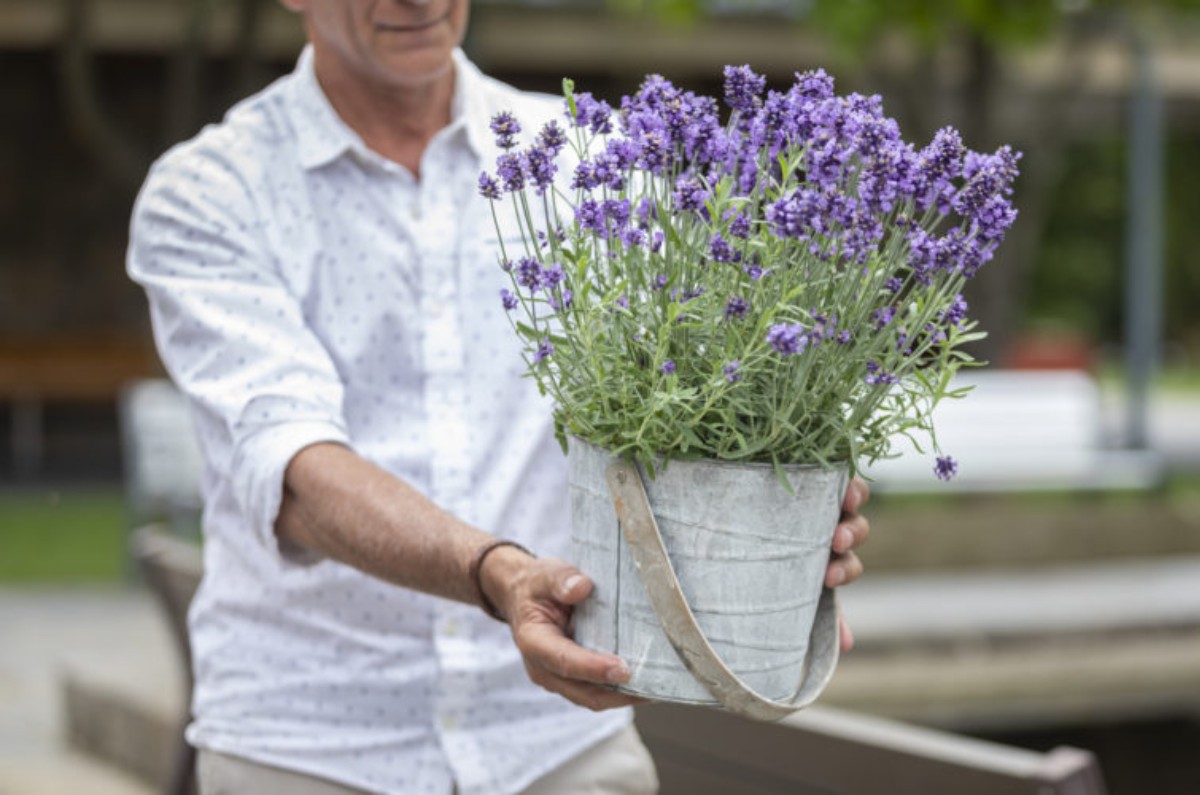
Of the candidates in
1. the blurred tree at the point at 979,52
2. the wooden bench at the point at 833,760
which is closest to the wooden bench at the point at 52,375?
the blurred tree at the point at 979,52

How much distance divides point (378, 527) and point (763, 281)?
56 centimetres

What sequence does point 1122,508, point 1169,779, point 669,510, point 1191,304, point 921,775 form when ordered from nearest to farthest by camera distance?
1. point 669,510
2. point 921,775
3. point 1169,779
4. point 1122,508
5. point 1191,304

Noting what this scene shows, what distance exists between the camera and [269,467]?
211 cm

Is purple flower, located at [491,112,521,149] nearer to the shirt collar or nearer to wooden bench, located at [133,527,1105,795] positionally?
the shirt collar

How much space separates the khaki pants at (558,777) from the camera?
234 centimetres

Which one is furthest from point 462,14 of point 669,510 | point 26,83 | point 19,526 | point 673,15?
point 26,83

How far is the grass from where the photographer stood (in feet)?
34.0

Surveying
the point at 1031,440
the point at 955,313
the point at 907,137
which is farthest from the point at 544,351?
the point at 907,137

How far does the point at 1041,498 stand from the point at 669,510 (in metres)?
11.8

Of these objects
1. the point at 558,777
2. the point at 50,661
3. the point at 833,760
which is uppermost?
the point at 558,777

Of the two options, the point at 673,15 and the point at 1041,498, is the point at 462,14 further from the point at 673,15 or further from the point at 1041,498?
the point at 1041,498

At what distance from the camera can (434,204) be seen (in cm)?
243

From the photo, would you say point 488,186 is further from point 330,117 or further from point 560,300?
point 330,117

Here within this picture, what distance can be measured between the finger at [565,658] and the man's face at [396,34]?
0.84 metres
